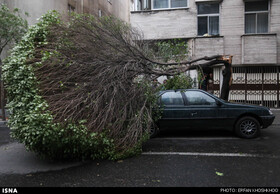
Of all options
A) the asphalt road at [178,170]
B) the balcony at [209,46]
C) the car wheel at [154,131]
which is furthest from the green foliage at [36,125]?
the balcony at [209,46]

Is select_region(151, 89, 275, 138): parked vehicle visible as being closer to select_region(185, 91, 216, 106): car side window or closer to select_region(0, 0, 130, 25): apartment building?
select_region(185, 91, 216, 106): car side window

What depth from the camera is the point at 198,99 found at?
6.82 meters

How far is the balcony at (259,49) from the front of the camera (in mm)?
13844

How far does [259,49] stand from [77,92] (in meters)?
12.9

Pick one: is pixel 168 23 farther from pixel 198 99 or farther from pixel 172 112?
pixel 172 112

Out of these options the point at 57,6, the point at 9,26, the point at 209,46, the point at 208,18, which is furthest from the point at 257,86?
the point at 57,6

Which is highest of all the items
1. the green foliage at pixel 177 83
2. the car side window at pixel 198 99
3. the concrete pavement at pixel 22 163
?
the green foliage at pixel 177 83

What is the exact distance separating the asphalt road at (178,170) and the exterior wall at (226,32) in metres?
9.47

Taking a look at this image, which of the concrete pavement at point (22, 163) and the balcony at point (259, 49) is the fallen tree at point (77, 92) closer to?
the concrete pavement at point (22, 163)

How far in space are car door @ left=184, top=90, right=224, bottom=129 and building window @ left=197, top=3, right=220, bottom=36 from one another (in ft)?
31.1

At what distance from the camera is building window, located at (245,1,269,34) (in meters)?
14.5

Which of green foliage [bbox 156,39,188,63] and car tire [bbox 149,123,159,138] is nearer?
car tire [bbox 149,123,159,138]

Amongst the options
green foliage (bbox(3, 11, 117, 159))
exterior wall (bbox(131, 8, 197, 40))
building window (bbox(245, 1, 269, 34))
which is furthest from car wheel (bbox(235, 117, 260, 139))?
building window (bbox(245, 1, 269, 34))

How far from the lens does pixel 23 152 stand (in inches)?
229
